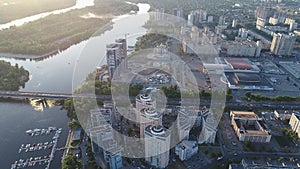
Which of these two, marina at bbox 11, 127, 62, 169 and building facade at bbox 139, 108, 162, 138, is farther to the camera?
marina at bbox 11, 127, 62, 169

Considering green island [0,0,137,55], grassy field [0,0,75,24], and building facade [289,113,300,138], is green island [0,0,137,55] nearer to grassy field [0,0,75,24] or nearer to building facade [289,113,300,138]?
grassy field [0,0,75,24]

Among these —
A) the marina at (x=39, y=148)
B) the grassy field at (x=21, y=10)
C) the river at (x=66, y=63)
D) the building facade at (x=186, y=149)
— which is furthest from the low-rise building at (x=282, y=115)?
the grassy field at (x=21, y=10)

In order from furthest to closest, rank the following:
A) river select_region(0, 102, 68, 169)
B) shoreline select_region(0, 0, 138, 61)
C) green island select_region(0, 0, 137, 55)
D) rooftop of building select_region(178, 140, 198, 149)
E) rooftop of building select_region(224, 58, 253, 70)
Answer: green island select_region(0, 0, 137, 55) → shoreline select_region(0, 0, 138, 61) → rooftop of building select_region(224, 58, 253, 70) → river select_region(0, 102, 68, 169) → rooftop of building select_region(178, 140, 198, 149)

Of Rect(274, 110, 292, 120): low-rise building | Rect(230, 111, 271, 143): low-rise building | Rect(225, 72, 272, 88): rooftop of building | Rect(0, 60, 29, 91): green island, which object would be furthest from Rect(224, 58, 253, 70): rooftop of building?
Rect(0, 60, 29, 91): green island

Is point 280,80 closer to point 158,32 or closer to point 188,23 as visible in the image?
point 158,32

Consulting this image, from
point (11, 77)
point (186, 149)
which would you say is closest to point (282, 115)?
point (186, 149)

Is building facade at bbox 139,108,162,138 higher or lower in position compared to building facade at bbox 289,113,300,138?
higher

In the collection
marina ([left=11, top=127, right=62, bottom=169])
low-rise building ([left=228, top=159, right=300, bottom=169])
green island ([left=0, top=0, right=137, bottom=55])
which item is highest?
green island ([left=0, top=0, right=137, bottom=55])

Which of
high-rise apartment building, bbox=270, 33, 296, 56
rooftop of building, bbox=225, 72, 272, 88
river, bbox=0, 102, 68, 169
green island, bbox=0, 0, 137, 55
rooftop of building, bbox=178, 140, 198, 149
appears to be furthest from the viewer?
green island, bbox=0, 0, 137, 55
